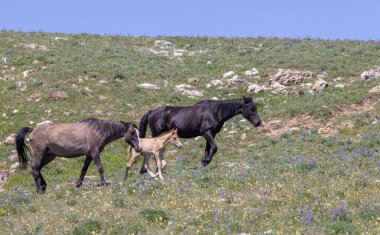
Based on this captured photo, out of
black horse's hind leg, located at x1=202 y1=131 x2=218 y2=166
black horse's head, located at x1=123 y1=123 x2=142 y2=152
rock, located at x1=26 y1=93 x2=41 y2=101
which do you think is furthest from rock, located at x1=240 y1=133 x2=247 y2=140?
rock, located at x1=26 y1=93 x2=41 y2=101

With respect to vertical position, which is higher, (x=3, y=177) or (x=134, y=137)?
(x=134, y=137)

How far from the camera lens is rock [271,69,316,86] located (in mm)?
31062

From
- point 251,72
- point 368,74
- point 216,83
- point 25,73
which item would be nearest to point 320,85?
point 368,74

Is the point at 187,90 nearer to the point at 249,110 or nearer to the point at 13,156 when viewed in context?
the point at 249,110

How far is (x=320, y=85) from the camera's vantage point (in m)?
29.6

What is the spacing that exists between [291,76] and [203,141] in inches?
344

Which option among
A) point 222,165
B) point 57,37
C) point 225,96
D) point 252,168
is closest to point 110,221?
point 252,168

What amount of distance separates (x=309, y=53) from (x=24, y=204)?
2639cm

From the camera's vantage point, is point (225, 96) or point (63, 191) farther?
point (225, 96)

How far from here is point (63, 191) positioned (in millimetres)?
15586

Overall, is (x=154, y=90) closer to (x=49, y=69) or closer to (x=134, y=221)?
(x=49, y=69)

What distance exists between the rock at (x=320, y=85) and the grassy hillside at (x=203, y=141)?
501mm

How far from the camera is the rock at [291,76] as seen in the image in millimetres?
31062

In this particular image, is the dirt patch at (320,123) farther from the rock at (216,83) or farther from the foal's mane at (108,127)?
the foal's mane at (108,127)
